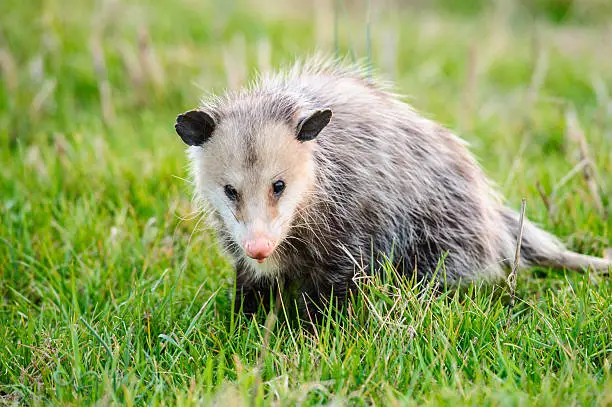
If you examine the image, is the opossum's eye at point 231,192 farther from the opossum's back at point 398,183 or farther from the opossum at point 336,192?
the opossum's back at point 398,183

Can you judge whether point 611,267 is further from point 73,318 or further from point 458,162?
point 73,318

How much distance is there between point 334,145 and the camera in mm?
3133

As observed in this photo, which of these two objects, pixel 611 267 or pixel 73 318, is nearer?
pixel 73 318

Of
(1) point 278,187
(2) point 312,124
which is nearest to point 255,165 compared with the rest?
(1) point 278,187

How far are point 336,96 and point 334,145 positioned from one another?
28cm

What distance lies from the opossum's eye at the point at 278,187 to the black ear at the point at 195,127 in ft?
1.24

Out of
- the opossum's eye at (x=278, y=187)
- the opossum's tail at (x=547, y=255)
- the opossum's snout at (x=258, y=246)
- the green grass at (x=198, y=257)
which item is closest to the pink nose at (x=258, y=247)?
the opossum's snout at (x=258, y=246)

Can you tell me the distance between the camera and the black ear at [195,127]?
2889 mm

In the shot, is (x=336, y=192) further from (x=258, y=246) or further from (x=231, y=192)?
(x=258, y=246)

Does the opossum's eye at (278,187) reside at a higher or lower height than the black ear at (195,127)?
lower

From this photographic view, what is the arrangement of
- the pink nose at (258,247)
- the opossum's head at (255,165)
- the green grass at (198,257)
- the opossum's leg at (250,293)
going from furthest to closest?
1. the opossum's leg at (250,293)
2. the opossum's head at (255,165)
3. the pink nose at (258,247)
4. the green grass at (198,257)

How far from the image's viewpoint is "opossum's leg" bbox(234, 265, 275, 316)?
3236 mm

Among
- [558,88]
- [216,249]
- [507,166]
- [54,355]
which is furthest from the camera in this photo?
[558,88]

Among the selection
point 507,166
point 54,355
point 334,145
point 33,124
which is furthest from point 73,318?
point 507,166
